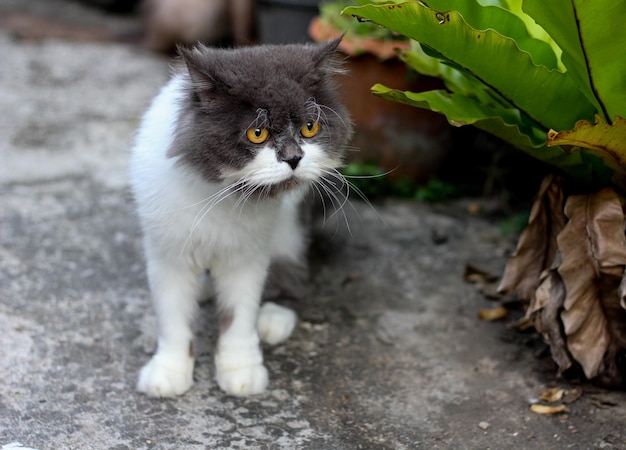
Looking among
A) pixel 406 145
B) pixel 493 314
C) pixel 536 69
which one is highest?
pixel 536 69

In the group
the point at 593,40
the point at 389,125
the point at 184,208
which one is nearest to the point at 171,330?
the point at 184,208

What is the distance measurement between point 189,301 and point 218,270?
150mm

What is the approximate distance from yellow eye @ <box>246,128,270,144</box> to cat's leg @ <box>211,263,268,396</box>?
605 mm

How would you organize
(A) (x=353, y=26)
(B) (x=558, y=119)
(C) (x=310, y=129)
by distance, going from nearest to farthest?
(C) (x=310, y=129) < (B) (x=558, y=119) < (A) (x=353, y=26)

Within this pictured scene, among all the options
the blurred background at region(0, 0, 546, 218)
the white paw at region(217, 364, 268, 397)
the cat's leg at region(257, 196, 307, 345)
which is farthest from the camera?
the blurred background at region(0, 0, 546, 218)

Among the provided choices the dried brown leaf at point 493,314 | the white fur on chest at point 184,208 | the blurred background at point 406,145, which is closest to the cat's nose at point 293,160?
the white fur on chest at point 184,208

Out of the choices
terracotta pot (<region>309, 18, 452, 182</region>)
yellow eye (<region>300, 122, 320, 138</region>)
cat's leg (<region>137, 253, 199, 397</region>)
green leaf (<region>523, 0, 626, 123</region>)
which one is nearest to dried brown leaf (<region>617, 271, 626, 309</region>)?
green leaf (<region>523, 0, 626, 123</region>)

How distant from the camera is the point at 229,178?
2.36m

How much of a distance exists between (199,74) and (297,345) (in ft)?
4.11

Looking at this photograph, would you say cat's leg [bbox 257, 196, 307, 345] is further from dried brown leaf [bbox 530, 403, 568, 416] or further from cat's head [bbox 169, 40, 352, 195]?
dried brown leaf [bbox 530, 403, 568, 416]

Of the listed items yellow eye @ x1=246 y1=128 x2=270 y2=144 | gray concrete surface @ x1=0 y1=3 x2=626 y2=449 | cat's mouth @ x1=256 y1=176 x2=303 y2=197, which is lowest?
gray concrete surface @ x1=0 y1=3 x2=626 y2=449

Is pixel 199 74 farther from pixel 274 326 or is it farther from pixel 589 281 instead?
pixel 589 281

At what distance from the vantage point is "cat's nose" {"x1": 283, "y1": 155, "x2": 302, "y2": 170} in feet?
7.45

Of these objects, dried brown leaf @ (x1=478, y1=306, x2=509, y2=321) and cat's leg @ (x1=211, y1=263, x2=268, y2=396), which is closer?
cat's leg @ (x1=211, y1=263, x2=268, y2=396)
